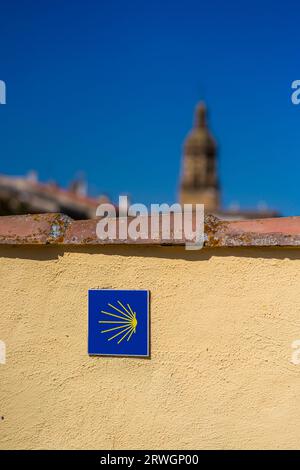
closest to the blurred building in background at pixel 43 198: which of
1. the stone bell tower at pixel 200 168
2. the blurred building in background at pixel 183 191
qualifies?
the blurred building in background at pixel 183 191

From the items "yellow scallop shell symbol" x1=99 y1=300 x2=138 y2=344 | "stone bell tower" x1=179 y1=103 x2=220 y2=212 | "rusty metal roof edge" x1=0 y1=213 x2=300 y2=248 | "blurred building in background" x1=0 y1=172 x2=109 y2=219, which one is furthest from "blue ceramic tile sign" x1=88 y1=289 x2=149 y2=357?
"stone bell tower" x1=179 y1=103 x2=220 y2=212

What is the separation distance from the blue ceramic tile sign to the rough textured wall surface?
0.11 feet

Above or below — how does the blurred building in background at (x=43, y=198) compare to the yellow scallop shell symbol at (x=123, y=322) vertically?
above

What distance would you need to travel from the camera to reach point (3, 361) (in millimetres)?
2336

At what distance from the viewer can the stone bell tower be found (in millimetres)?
63406

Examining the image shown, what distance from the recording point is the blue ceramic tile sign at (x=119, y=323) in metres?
2.14

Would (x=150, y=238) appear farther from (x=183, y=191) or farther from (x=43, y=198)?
(x=183, y=191)

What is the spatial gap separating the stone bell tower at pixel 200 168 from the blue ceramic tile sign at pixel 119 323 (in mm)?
59815

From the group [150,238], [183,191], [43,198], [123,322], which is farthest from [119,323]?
[183,191]

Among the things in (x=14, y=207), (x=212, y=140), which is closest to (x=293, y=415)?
(x=14, y=207)

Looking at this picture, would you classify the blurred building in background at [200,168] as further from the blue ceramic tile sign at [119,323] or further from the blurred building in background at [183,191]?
the blue ceramic tile sign at [119,323]

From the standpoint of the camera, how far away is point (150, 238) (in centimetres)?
213

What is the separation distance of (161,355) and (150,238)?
1.40 ft
